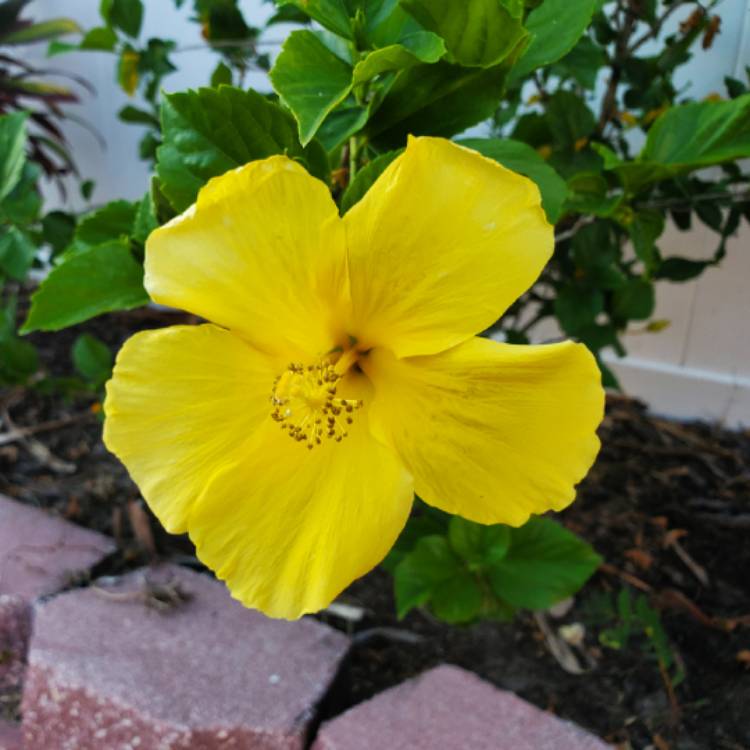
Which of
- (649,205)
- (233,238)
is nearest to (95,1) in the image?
(649,205)

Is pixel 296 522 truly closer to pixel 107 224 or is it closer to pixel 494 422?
pixel 494 422

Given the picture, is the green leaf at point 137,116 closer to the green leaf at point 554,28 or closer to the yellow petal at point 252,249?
the green leaf at point 554,28

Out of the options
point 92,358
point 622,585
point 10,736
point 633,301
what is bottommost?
point 10,736

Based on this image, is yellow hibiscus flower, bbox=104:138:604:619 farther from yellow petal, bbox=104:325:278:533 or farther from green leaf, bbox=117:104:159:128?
green leaf, bbox=117:104:159:128

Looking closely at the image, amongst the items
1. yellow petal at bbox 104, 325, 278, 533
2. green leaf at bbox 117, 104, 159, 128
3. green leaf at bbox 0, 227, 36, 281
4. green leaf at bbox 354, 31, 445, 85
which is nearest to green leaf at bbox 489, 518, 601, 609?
yellow petal at bbox 104, 325, 278, 533

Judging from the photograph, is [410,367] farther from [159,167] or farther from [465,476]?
[159,167]

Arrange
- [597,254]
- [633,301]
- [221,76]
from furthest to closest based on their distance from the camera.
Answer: [633,301]
[597,254]
[221,76]

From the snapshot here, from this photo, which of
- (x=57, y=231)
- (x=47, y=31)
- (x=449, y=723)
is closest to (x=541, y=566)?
(x=449, y=723)

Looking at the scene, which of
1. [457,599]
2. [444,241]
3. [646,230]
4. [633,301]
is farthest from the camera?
[633,301]
